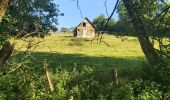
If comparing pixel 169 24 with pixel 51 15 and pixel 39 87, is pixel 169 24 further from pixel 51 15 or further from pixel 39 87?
pixel 51 15

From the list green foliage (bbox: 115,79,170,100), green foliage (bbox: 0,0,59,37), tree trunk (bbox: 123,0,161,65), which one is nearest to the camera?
green foliage (bbox: 115,79,170,100)

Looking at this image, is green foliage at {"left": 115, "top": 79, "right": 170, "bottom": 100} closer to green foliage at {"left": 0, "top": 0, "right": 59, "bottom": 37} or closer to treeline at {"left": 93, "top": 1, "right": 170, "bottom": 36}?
treeline at {"left": 93, "top": 1, "right": 170, "bottom": 36}

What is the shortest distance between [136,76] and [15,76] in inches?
264

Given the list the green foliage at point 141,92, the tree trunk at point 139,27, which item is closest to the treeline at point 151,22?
the tree trunk at point 139,27

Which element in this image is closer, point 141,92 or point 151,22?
point 141,92

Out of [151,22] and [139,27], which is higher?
[151,22]

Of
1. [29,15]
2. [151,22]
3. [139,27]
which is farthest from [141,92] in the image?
[29,15]

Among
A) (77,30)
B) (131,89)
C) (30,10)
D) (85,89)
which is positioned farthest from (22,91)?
(77,30)

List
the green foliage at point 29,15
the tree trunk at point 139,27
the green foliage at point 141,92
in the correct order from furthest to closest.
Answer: the green foliage at point 29,15
the tree trunk at point 139,27
the green foliage at point 141,92

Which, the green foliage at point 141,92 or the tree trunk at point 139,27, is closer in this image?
the green foliage at point 141,92

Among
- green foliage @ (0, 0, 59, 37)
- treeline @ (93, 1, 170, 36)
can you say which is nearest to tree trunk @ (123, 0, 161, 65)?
treeline @ (93, 1, 170, 36)

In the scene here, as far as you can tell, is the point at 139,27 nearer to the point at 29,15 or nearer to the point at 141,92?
the point at 141,92

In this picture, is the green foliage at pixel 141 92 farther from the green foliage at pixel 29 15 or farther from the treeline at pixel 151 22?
the green foliage at pixel 29 15

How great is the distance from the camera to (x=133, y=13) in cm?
2103
